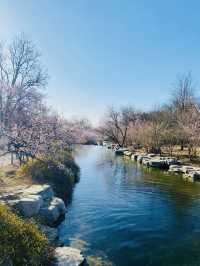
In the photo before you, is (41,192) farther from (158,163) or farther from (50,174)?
(158,163)

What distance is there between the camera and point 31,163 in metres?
17.7

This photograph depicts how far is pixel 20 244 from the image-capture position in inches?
274

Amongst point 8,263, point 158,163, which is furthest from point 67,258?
point 158,163

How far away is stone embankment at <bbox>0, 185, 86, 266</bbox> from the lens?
7863mm

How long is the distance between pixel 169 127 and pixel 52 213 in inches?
1307

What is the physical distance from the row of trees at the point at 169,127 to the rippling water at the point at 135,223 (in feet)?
50.1

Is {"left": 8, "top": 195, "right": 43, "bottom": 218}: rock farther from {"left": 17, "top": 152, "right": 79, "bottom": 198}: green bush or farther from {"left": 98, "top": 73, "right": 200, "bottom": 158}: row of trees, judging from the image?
{"left": 98, "top": 73, "right": 200, "bottom": 158}: row of trees

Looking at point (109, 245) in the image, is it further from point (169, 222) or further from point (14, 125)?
point (14, 125)

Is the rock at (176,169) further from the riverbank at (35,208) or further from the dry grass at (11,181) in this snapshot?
the dry grass at (11,181)

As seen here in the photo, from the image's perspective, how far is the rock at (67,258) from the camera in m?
7.50

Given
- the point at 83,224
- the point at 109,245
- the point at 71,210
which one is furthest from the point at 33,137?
the point at 109,245

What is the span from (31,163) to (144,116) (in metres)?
61.2

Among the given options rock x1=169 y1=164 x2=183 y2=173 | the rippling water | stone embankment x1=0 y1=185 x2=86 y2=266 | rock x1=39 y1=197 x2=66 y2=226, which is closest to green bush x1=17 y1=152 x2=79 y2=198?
the rippling water

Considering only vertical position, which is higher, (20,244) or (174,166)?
(174,166)
